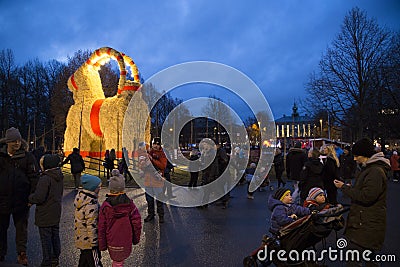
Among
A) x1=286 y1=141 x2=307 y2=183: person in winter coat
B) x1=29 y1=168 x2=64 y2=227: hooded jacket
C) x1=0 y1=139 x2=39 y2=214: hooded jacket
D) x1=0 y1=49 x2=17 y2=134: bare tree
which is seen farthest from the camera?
x1=0 y1=49 x2=17 y2=134: bare tree

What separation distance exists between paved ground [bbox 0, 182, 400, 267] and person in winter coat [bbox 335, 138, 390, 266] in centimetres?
134

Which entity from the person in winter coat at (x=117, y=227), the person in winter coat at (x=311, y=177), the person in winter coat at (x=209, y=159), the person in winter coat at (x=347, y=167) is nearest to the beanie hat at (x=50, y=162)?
the person in winter coat at (x=117, y=227)

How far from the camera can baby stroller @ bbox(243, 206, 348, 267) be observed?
11.8 ft

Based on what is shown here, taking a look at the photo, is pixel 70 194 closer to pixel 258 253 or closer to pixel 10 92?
pixel 258 253

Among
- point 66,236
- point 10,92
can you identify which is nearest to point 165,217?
point 66,236

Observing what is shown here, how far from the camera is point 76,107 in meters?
18.7

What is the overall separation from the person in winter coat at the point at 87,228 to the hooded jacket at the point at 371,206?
2.88 m

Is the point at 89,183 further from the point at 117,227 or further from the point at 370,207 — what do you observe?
the point at 370,207

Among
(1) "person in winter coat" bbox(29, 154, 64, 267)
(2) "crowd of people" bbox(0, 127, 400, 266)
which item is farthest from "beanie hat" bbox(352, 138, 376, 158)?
(1) "person in winter coat" bbox(29, 154, 64, 267)

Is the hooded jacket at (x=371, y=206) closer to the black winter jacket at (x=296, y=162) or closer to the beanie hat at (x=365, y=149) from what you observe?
the beanie hat at (x=365, y=149)

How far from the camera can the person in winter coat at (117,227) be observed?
366cm

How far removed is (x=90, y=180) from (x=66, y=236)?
264 centimetres

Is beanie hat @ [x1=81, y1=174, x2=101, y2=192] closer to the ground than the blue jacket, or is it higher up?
higher up

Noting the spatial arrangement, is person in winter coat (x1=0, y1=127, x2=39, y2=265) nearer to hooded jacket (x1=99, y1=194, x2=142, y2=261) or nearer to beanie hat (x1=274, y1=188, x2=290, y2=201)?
hooded jacket (x1=99, y1=194, x2=142, y2=261)
